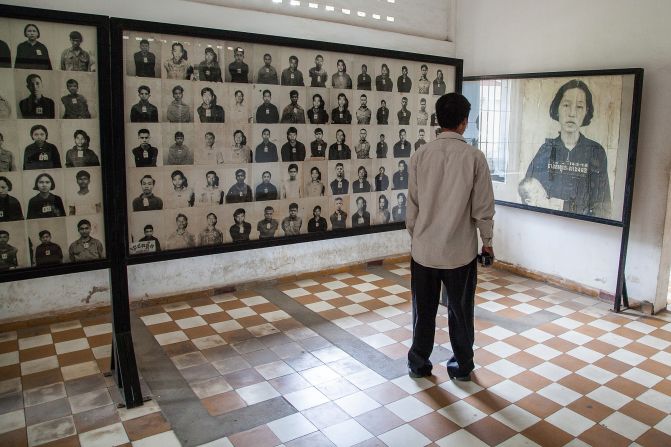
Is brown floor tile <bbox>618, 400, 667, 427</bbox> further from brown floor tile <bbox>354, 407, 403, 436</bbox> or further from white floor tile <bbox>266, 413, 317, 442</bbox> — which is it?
white floor tile <bbox>266, 413, 317, 442</bbox>

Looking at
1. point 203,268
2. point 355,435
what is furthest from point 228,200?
point 355,435

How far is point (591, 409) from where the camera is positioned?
357 centimetres

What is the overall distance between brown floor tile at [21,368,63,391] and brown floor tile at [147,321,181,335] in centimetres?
89

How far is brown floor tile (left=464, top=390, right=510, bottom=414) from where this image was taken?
356 cm

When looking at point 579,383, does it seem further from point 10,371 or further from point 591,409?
point 10,371

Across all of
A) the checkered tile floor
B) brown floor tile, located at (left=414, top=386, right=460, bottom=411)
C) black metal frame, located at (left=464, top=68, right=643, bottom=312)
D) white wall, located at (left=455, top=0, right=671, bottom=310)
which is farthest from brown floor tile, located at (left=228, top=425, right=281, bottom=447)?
white wall, located at (left=455, top=0, right=671, bottom=310)

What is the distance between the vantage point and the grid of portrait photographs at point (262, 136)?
4270 mm

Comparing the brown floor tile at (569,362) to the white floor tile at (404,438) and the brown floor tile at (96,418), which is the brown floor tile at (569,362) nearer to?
the white floor tile at (404,438)

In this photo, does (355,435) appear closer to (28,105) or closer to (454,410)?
(454,410)

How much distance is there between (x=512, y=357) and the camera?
14.2 feet

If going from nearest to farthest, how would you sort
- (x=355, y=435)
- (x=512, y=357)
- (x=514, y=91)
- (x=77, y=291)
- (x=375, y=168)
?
(x=355, y=435)
(x=512, y=357)
(x=77, y=291)
(x=375, y=168)
(x=514, y=91)

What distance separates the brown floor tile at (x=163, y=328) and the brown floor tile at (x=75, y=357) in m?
0.57

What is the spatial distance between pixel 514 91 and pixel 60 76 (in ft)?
15.4

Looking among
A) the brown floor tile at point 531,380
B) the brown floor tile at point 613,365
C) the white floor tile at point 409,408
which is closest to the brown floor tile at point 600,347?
the brown floor tile at point 613,365
